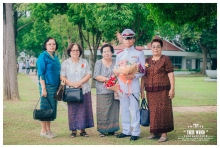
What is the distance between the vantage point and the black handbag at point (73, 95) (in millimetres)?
6234

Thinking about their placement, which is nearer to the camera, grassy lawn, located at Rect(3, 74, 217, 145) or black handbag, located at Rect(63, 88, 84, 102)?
grassy lawn, located at Rect(3, 74, 217, 145)

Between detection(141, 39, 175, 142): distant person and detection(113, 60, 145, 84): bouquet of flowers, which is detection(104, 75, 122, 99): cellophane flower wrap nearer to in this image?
detection(113, 60, 145, 84): bouquet of flowers

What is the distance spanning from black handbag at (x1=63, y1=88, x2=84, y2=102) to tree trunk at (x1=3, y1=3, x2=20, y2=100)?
583cm

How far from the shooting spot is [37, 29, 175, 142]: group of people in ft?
19.8

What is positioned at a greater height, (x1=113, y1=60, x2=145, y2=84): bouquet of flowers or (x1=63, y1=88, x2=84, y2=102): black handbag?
(x1=113, y1=60, x2=145, y2=84): bouquet of flowers

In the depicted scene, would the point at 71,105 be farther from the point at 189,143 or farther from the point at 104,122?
the point at 189,143

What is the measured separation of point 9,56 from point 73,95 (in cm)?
600

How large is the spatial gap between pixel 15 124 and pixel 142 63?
3350 mm

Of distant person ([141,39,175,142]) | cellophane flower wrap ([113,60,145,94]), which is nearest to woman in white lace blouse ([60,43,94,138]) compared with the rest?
cellophane flower wrap ([113,60,145,94])

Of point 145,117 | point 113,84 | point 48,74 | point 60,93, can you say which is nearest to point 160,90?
point 145,117

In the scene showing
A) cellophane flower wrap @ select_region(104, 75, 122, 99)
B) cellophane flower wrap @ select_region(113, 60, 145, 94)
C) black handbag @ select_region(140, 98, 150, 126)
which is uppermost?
cellophane flower wrap @ select_region(113, 60, 145, 94)

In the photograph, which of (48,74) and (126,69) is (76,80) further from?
(126,69)

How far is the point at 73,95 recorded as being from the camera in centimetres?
624

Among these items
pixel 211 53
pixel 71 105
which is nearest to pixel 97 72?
pixel 71 105
